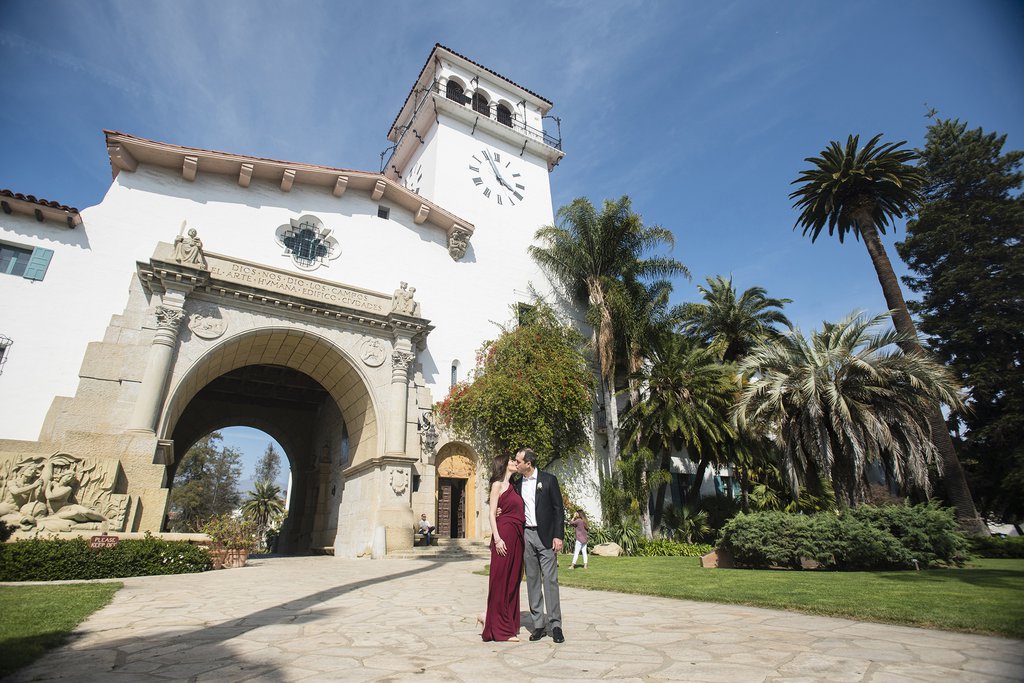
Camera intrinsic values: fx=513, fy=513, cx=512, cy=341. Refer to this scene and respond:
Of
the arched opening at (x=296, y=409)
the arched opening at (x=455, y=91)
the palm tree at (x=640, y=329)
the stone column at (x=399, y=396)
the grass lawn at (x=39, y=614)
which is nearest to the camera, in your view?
the grass lawn at (x=39, y=614)

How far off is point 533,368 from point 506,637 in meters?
15.9

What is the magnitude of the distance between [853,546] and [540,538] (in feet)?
32.3

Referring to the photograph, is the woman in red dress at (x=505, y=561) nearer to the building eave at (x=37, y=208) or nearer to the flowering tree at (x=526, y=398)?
the flowering tree at (x=526, y=398)

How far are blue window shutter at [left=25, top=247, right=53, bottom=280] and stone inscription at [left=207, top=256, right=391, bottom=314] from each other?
417cm

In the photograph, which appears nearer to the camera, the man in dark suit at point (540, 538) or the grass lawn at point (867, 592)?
the man in dark suit at point (540, 538)

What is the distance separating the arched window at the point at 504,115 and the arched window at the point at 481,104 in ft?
2.96

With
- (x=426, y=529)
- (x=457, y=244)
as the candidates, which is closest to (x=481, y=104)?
(x=457, y=244)

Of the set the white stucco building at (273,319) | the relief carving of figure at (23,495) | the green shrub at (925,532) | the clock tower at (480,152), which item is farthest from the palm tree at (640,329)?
the relief carving of figure at (23,495)

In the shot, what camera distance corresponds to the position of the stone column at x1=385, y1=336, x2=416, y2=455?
18234mm

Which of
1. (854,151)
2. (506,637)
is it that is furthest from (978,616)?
(854,151)

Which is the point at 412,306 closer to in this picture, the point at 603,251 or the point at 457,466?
the point at 457,466

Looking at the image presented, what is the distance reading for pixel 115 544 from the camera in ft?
36.7

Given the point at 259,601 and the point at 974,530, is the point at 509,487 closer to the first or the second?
the point at 259,601

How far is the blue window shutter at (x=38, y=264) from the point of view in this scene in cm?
1497
